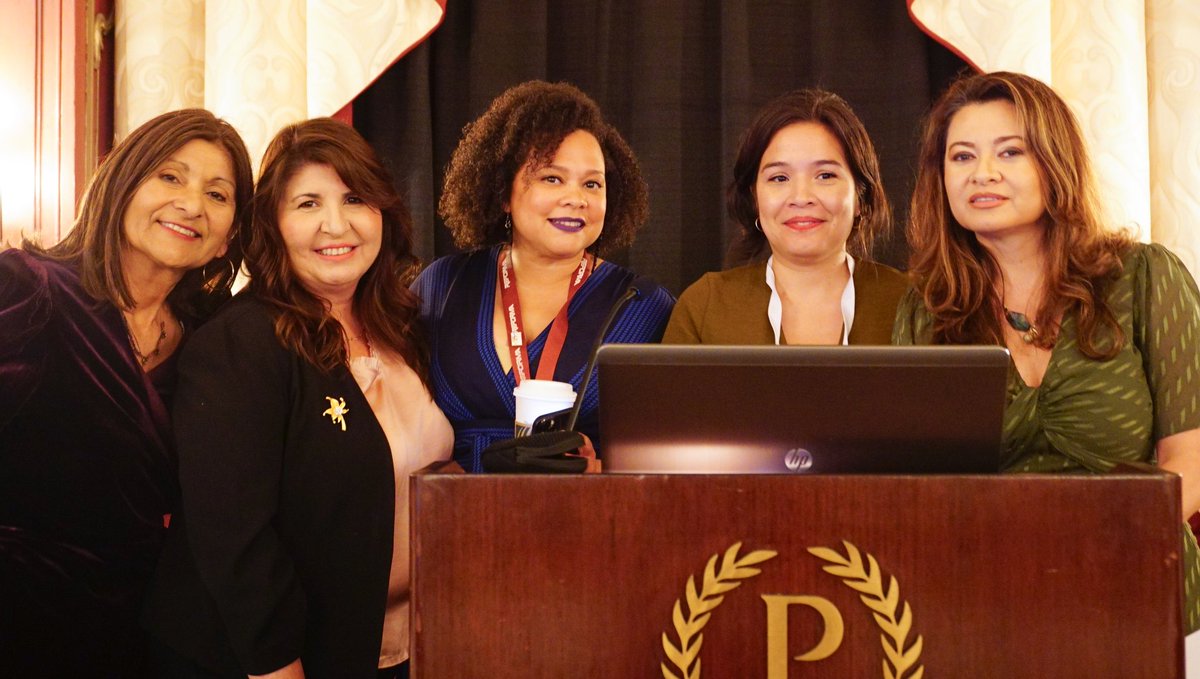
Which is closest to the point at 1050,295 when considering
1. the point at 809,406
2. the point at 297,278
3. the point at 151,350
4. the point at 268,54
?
the point at 809,406

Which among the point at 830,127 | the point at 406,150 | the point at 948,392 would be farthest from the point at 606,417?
the point at 406,150

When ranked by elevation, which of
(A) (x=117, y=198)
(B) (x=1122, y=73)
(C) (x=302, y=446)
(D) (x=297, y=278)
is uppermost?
(B) (x=1122, y=73)

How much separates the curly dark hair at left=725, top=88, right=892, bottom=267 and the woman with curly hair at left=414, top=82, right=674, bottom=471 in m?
0.32

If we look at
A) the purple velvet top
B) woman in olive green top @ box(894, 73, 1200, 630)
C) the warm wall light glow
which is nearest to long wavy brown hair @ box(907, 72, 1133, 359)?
woman in olive green top @ box(894, 73, 1200, 630)

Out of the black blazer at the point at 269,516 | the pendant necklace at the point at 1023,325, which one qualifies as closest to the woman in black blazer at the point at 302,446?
the black blazer at the point at 269,516

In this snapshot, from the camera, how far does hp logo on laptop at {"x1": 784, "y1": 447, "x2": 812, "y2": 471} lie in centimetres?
122

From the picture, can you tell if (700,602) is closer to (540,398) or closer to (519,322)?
(540,398)

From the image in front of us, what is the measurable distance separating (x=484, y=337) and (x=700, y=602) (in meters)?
1.28

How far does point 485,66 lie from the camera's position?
9.87ft

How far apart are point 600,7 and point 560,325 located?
48.0 inches

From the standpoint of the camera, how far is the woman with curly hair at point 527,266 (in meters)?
2.28

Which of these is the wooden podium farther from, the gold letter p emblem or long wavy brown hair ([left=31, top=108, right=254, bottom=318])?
long wavy brown hair ([left=31, top=108, right=254, bottom=318])

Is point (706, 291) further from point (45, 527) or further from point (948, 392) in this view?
point (45, 527)

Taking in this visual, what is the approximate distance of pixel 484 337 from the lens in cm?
234
